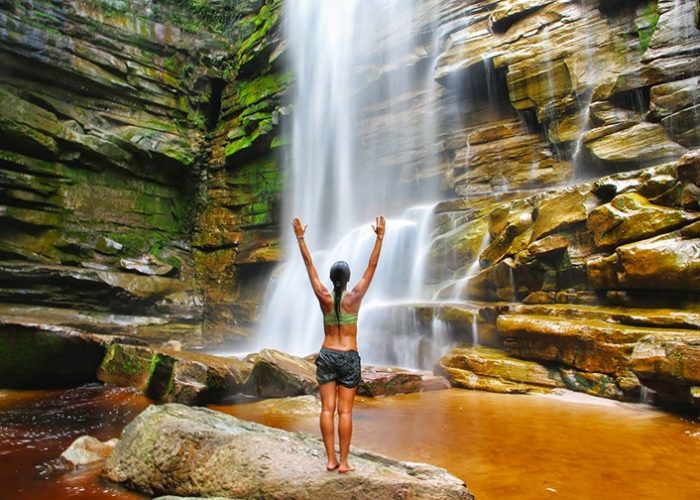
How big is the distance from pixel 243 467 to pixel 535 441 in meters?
3.33

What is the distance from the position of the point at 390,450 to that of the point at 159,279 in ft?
52.8

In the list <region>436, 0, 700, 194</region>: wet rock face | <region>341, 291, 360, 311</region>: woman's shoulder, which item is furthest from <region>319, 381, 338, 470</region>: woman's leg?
<region>436, 0, 700, 194</region>: wet rock face

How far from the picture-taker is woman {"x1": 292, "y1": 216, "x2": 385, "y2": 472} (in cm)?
340

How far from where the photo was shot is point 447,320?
1008 cm

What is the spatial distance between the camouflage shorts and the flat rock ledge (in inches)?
23.8

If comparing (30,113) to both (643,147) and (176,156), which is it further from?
(643,147)

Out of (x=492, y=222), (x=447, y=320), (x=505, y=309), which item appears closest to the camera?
(x=505, y=309)

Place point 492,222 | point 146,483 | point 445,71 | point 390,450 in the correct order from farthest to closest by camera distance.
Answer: point 445,71, point 492,222, point 390,450, point 146,483

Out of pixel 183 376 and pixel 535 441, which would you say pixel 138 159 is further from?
pixel 535 441

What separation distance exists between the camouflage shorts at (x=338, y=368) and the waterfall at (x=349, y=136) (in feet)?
38.4

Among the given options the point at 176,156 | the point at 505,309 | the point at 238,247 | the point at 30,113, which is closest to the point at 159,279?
the point at 238,247

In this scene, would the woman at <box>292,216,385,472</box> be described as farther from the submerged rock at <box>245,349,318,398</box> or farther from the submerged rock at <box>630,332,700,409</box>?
the submerged rock at <box>630,332,700,409</box>

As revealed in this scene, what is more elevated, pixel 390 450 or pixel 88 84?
pixel 88 84

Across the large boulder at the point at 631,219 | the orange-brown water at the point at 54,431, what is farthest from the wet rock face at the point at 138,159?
the large boulder at the point at 631,219
